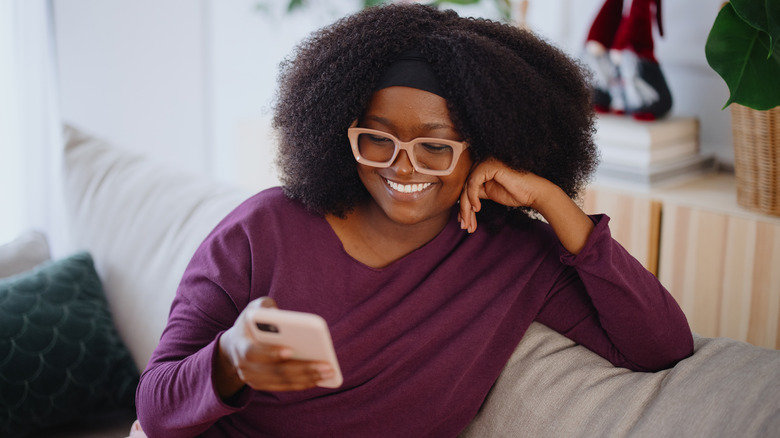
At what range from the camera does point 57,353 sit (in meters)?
1.64

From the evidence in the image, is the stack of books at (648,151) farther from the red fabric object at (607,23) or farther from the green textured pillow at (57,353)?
Answer: the green textured pillow at (57,353)

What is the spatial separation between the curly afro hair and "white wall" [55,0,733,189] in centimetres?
113

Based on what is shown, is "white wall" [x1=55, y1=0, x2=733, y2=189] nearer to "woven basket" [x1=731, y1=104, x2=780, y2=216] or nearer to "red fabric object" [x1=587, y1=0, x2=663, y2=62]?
"red fabric object" [x1=587, y1=0, x2=663, y2=62]

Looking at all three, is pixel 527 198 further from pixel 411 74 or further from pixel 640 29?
pixel 640 29

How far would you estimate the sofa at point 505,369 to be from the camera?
1118 millimetres

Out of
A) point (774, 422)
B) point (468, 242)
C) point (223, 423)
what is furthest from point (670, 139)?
point (223, 423)

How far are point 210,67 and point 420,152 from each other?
2359mm

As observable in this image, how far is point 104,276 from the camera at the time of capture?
1.87m

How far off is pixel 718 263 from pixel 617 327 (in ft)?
2.78

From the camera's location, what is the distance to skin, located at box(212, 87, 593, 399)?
1.19 meters

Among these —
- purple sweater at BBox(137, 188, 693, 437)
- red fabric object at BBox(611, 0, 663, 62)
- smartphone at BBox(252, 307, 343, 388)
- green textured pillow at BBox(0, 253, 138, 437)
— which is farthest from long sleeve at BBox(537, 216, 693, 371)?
red fabric object at BBox(611, 0, 663, 62)

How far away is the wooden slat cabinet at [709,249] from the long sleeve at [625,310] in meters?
0.71

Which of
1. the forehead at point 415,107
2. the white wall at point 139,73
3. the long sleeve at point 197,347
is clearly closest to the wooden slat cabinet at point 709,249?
the forehead at point 415,107

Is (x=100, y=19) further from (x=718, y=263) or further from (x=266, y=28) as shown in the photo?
(x=718, y=263)
